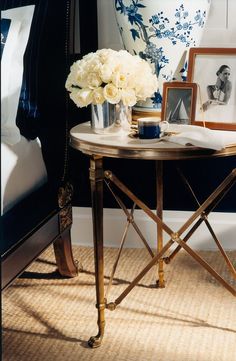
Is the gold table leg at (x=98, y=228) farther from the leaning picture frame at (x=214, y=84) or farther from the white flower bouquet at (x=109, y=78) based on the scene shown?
the leaning picture frame at (x=214, y=84)

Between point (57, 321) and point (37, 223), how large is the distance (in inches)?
13.0

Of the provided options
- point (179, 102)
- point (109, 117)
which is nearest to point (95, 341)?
point (109, 117)

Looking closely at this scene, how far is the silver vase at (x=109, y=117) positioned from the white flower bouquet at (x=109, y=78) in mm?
41

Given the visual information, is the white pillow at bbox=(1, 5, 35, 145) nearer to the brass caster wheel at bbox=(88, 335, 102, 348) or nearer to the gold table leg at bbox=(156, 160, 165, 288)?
the gold table leg at bbox=(156, 160, 165, 288)

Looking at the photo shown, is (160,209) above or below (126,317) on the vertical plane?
above

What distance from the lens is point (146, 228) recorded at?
2635 mm

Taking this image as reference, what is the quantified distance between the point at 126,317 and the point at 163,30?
0.94 metres

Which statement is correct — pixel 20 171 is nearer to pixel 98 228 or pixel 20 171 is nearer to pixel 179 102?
pixel 98 228

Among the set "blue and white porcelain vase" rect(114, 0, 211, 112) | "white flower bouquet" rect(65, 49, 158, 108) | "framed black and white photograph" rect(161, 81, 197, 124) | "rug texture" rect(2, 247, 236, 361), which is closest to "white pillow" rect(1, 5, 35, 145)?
"white flower bouquet" rect(65, 49, 158, 108)

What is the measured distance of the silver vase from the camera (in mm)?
1943

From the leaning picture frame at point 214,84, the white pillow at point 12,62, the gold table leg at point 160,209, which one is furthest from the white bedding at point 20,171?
the leaning picture frame at point 214,84

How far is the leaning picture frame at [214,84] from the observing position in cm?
203

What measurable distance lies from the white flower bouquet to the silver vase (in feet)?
0.14

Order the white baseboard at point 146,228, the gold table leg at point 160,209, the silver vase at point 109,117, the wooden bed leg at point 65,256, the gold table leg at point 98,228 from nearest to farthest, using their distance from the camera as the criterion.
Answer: the gold table leg at point 98,228
the silver vase at point 109,117
the gold table leg at point 160,209
the wooden bed leg at point 65,256
the white baseboard at point 146,228
